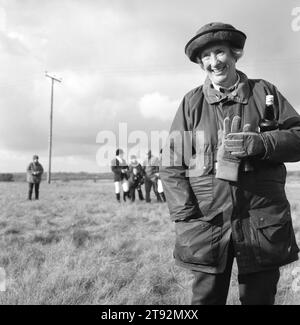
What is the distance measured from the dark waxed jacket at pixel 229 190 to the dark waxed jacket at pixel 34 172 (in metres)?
13.3

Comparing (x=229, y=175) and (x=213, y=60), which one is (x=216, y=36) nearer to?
(x=213, y=60)

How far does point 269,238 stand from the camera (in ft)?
7.53

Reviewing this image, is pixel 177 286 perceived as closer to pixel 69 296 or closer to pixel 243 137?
pixel 69 296

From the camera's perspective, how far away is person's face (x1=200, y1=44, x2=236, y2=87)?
2445 millimetres

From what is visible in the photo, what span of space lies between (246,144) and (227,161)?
0.45 ft

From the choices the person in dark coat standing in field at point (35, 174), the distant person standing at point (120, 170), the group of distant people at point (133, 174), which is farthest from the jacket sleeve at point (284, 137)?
the person in dark coat standing in field at point (35, 174)

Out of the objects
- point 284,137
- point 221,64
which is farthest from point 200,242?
point 221,64

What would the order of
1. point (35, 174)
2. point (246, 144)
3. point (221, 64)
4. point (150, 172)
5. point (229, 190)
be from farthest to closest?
point (35, 174)
point (150, 172)
point (221, 64)
point (229, 190)
point (246, 144)

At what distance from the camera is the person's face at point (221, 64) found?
2445 mm

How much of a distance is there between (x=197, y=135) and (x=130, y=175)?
1092 cm

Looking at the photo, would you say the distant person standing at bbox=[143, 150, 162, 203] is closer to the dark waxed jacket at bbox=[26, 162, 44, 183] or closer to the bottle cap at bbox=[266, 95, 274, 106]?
the dark waxed jacket at bbox=[26, 162, 44, 183]
